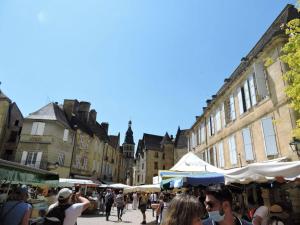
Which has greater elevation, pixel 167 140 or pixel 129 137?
pixel 129 137

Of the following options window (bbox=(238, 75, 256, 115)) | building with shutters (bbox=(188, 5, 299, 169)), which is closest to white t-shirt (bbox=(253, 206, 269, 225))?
building with shutters (bbox=(188, 5, 299, 169))

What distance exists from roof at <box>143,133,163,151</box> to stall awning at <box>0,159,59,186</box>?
144ft

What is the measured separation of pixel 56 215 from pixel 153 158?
48.3 meters

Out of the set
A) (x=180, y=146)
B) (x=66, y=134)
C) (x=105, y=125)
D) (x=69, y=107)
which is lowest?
(x=66, y=134)

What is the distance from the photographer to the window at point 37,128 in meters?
24.9

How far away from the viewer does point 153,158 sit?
5109 centimetres

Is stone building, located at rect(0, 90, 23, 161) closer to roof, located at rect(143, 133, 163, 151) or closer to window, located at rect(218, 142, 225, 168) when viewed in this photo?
window, located at rect(218, 142, 225, 168)

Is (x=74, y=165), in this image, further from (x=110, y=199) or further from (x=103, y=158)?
(x=110, y=199)

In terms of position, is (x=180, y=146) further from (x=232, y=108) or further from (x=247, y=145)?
(x=247, y=145)

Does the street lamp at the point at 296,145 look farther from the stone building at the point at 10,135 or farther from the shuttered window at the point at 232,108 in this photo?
the stone building at the point at 10,135

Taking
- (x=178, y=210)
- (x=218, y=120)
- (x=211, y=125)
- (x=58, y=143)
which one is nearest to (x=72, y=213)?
(x=178, y=210)

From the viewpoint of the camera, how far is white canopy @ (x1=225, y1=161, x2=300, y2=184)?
5023 mm

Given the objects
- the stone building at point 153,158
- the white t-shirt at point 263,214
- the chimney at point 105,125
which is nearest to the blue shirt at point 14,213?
the white t-shirt at point 263,214

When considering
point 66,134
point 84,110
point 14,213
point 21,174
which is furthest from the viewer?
point 84,110
